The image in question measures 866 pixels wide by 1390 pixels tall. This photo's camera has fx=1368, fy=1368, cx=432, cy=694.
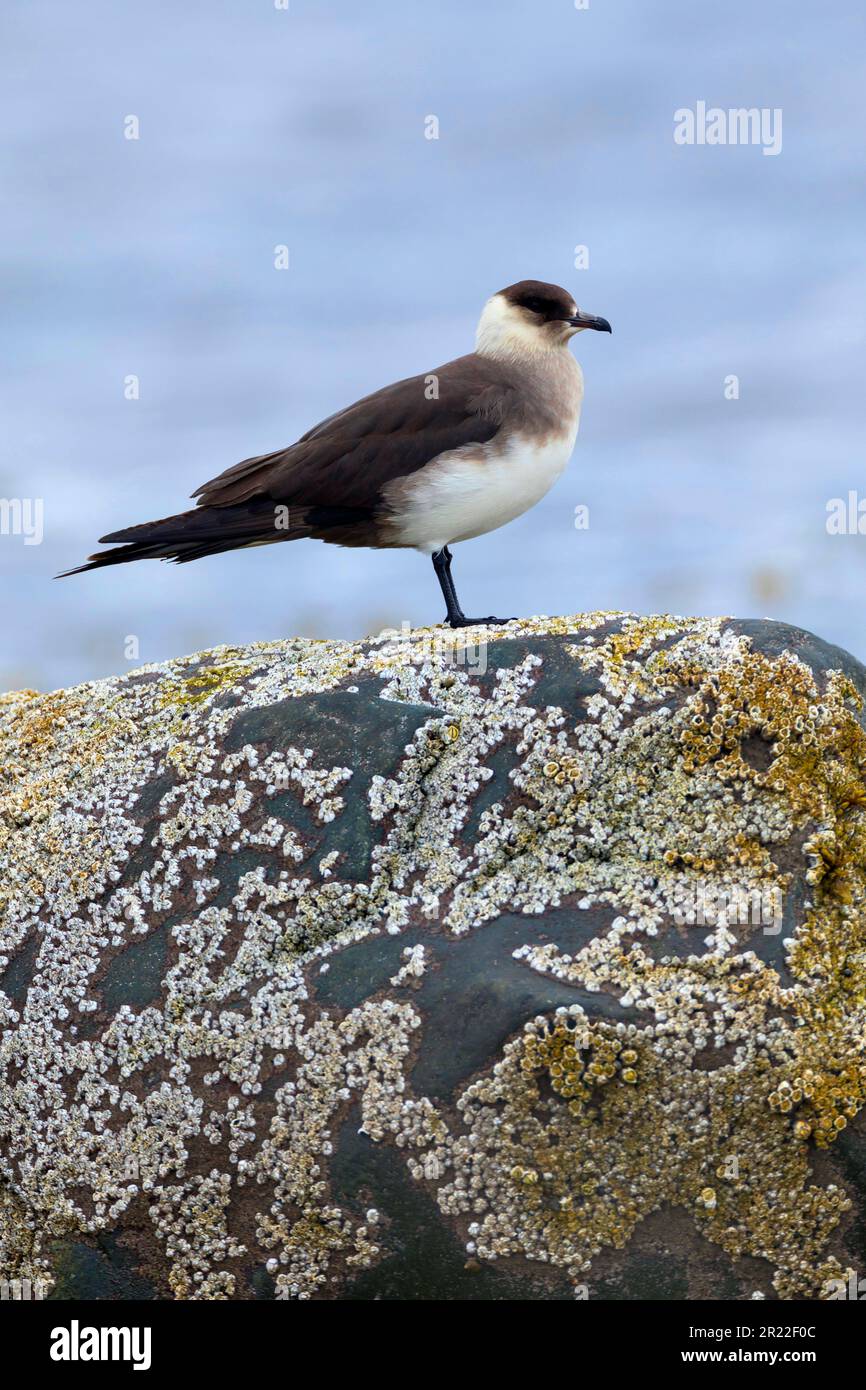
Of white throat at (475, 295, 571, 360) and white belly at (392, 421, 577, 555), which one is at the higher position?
white throat at (475, 295, 571, 360)

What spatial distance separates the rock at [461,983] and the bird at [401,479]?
5.74 ft

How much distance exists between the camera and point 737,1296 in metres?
4.62

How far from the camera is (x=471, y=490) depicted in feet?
23.6

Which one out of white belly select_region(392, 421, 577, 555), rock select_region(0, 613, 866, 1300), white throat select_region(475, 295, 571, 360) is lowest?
rock select_region(0, 613, 866, 1300)

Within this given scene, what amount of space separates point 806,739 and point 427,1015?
1711 mm

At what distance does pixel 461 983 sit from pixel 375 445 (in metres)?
3.50

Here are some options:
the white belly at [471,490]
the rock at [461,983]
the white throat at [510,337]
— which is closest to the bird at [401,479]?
the white belly at [471,490]

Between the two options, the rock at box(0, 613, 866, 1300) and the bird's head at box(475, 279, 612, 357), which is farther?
the bird's head at box(475, 279, 612, 357)

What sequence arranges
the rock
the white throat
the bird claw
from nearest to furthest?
the rock, the bird claw, the white throat

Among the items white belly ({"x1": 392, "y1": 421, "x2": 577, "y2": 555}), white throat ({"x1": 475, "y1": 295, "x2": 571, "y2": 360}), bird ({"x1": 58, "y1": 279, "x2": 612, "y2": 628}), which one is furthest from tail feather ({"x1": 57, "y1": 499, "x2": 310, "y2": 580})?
white throat ({"x1": 475, "y1": 295, "x2": 571, "y2": 360})

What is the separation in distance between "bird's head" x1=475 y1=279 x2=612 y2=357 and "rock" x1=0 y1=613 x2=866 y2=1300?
111 inches

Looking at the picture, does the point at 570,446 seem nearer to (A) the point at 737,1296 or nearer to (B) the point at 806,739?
(B) the point at 806,739

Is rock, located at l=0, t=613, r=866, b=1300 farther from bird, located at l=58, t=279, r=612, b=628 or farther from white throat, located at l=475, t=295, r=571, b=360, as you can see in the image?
white throat, located at l=475, t=295, r=571, b=360

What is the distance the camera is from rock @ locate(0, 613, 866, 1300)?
14.9 ft
